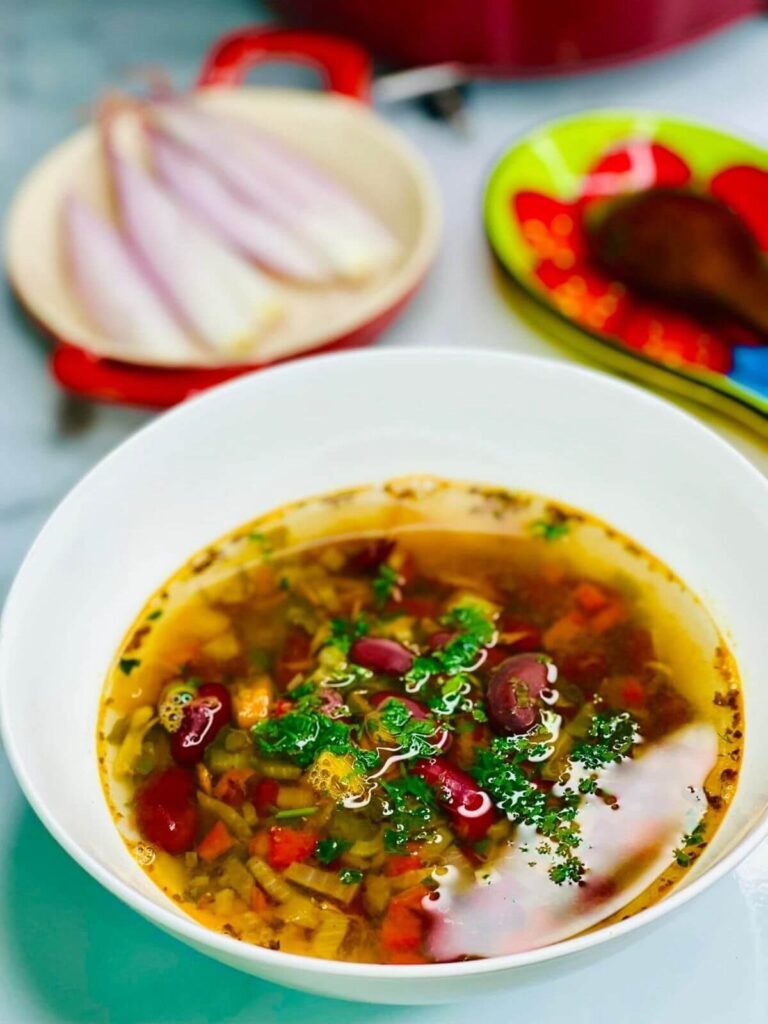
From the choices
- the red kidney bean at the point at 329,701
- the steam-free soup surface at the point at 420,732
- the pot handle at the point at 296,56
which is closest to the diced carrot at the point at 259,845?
the steam-free soup surface at the point at 420,732

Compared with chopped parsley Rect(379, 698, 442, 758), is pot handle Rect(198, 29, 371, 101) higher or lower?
higher

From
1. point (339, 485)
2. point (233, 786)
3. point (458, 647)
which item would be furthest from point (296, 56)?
point (233, 786)

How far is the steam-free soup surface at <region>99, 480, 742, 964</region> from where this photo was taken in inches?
31.6

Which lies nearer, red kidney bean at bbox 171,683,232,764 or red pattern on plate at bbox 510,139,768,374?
red kidney bean at bbox 171,683,232,764

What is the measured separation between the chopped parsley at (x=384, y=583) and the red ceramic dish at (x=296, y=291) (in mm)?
281

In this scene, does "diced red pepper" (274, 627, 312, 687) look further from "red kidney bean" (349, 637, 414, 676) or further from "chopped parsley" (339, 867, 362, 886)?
"chopped parsley" (339, 867, 362, 886)

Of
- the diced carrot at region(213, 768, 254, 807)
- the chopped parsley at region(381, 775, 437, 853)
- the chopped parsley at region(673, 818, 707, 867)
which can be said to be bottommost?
the diced carrot at region(213, 768, 254, 807)

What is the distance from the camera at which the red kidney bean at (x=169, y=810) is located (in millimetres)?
843

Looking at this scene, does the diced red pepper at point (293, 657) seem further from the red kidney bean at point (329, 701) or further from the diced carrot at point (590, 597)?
the diced carrot at point (590, 597)

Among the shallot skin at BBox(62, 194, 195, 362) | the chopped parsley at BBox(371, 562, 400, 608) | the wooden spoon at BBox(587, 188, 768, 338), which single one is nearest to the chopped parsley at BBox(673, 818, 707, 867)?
the chopped parsley at BBox(371, 562, 400, 608)

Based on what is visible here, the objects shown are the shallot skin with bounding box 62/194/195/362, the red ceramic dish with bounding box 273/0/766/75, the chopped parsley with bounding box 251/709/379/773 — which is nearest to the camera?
the chopped parsley with bounding box 251/709/379/773

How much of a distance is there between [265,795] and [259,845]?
0.13 ft

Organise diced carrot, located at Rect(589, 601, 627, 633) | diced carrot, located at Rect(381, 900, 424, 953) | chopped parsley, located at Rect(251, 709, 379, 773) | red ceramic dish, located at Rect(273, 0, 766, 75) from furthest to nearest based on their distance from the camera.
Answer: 1. red ceramic dish, located at Rect(273, 0, 766, 75)
2. diced carrot, located at Rect(589, 601, 627, 633)
3. chopped parsley, located at Rect(251, 709, 379, 773)
4. diced carrot, located at Rect(381, 900, 424, 953)

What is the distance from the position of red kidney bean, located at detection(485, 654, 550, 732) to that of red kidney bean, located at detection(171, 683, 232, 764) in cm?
20
